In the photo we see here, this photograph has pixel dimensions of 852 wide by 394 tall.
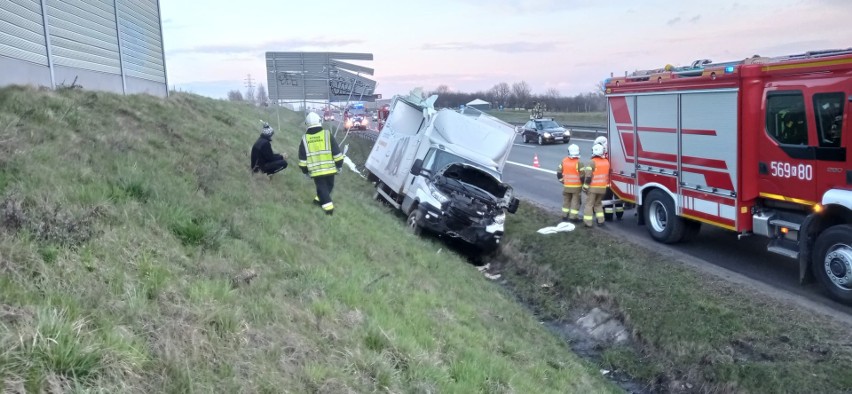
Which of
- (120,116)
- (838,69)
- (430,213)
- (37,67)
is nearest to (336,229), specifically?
(430,213)

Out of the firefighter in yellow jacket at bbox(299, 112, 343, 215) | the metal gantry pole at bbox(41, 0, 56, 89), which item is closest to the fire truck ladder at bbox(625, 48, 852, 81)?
the firefighter in yellow jacket at bbox(299, 112, 343, 215)

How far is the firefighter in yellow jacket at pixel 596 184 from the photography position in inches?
452

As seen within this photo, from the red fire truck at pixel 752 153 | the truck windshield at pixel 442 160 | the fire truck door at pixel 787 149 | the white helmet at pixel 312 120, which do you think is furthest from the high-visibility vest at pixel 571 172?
the white helmet at pixel 312 120

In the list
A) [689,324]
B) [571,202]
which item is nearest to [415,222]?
[571,202]

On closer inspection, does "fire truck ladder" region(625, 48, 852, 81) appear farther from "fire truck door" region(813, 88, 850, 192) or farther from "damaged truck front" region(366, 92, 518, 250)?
"damaged truck front" region(366, 92, 518, 250)

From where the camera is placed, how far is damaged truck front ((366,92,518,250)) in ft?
35.4

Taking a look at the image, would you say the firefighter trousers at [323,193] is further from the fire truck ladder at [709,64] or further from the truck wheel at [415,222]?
the fire truck ladder at [709,64]

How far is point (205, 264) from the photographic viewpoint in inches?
192

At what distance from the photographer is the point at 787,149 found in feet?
26.4

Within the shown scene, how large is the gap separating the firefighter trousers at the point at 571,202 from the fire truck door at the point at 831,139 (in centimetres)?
480

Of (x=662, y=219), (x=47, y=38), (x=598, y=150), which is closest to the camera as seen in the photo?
(x=47, y=38)

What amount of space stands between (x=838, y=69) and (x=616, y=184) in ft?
15.6

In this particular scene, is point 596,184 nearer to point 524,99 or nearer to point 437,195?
point 437,195

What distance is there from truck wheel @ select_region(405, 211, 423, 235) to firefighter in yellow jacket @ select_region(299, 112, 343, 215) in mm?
2298
